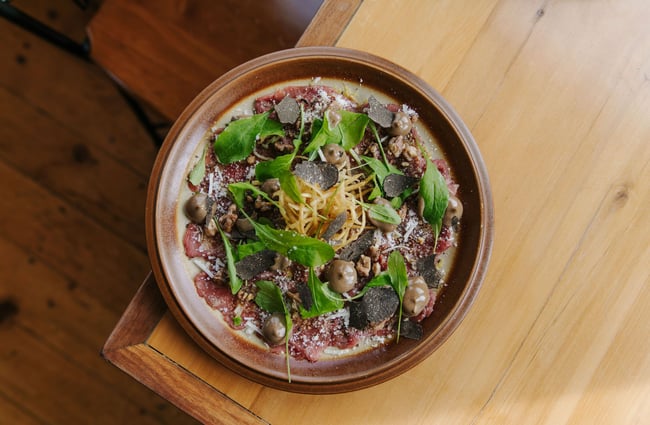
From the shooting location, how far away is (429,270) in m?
1.47

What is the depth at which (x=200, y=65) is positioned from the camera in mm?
1876

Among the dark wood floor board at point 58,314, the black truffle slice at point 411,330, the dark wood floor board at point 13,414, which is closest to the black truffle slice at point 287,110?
the black truffle slice at point 411,330

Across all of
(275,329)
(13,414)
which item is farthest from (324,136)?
(13,414)

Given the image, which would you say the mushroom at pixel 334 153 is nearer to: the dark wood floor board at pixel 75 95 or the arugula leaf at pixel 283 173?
the arugula leaf at pixel 283 173

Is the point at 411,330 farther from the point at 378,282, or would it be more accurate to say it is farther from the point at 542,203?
the point at 542,203

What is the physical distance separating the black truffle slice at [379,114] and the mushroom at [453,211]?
24cm

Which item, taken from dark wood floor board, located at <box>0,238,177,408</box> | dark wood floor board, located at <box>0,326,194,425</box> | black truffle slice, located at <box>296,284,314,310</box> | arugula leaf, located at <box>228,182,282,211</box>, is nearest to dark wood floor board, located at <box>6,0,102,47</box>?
dark wood floor board, located at <box>0,238,177,408</box>

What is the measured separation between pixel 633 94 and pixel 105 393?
2155 mm

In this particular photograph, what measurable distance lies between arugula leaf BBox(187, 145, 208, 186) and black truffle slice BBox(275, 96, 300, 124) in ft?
0.68

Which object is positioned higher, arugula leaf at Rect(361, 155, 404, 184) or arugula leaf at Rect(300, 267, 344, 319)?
arugula leaf at Rect(361, 155, 404, 184)

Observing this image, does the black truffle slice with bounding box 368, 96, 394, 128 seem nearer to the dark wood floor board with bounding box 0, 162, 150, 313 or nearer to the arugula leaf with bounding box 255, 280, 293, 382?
the arugula leaf with bounding box 255, 280, 293, 382

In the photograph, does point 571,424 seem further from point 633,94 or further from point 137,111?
point 137,111

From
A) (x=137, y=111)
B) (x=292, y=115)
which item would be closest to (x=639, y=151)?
(x=292, y=115)

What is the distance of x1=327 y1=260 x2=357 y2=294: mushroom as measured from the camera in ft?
4.64
